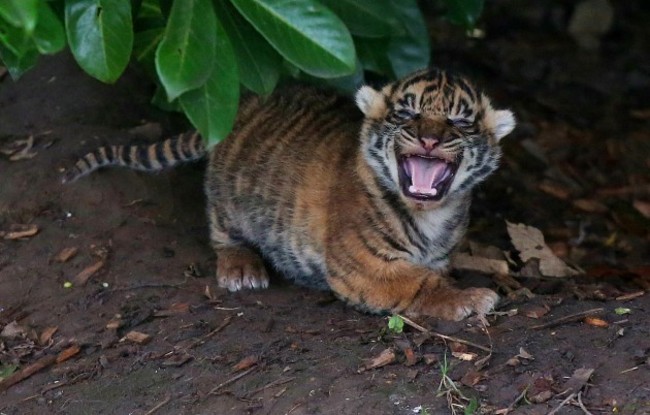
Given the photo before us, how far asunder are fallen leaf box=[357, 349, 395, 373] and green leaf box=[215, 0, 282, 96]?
45.8 inches

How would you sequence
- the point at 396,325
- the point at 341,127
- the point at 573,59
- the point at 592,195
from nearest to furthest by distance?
1. the point at 396,325
2. the point at 341,127
3. the point at 592,195
4. the point at 573,59

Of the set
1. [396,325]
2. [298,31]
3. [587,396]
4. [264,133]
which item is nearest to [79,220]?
[264,133]

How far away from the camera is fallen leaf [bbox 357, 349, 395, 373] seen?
→ 4.21 metres

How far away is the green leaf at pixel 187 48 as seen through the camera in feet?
11.4

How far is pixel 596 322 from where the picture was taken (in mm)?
4434

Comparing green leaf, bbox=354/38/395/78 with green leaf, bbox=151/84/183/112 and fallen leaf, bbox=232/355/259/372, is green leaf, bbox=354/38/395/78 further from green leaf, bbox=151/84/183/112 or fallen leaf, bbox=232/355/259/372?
fallen leaf, bbox=232/355/259/372

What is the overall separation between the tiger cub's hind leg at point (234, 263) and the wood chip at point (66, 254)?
746 millimetres

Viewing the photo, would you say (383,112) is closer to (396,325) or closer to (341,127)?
(341,127)

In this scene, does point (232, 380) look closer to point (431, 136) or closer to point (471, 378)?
point (471, 378)

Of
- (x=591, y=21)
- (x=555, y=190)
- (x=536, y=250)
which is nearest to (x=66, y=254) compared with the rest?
(x=536, y=250)

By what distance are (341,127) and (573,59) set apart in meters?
4.34

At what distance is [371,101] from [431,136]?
0.49 metres

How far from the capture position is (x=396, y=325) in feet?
14.9

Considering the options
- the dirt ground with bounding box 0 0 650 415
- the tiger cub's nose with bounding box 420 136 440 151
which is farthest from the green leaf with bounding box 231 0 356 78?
the dirt ground with bounding box 0 0 650 415
